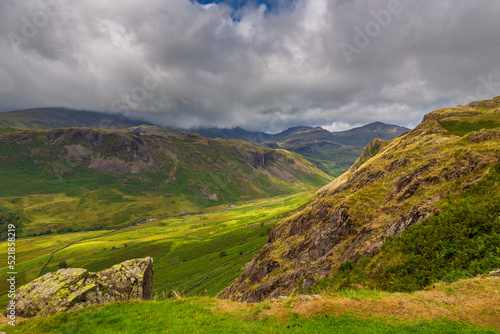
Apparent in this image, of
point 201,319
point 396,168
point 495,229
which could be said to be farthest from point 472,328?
point 396,168

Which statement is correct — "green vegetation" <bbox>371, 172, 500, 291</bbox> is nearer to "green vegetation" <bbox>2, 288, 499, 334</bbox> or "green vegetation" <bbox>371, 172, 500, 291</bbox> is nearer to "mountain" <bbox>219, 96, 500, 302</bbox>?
"mountain" <bbox>219, 96, 500, 302</bbox>

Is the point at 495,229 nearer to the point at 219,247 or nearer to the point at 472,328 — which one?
the point at 472,328

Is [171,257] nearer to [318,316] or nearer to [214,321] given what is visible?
[214,321]

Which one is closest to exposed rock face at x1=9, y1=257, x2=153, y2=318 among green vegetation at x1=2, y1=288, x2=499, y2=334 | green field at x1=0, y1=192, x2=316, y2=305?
green vegetation at x1=2, y1=288, x2=499, y2=334

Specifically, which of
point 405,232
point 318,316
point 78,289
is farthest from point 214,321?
point 405,232

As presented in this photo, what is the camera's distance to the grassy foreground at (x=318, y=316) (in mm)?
12227

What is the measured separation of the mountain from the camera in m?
17.9

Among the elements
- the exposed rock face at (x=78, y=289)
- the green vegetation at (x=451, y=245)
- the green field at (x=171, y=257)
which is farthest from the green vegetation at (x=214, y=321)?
the green field at (x=171, y=257)

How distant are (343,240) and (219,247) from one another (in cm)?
13426

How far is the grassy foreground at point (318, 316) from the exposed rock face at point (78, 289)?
398 centimetres

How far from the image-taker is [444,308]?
1309cm

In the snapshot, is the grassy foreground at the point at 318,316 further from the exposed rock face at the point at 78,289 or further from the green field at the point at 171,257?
the green field at the point at 171,257

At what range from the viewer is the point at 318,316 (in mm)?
14500

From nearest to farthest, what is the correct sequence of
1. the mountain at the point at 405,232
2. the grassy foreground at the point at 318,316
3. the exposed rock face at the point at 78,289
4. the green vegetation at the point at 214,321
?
the grassy foreground at the point at 318,316 → the green vegetation at the point at 214,321 → the mountain at the point at 405,232 → the exposed rock face at the point at 78,289
